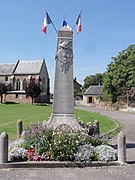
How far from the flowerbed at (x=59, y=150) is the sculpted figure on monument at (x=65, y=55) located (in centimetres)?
372

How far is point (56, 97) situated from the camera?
36.8 feet

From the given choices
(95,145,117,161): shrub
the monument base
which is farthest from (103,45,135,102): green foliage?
(95,145,117,161): shrub

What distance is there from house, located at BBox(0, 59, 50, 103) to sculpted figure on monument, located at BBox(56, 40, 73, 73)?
59778 mm

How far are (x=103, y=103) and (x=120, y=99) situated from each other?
7489mm

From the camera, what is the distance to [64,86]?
36.8 feet

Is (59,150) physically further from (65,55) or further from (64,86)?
(65,55)

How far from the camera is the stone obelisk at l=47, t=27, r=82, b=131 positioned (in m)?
11.0

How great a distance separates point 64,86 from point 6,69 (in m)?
72.5

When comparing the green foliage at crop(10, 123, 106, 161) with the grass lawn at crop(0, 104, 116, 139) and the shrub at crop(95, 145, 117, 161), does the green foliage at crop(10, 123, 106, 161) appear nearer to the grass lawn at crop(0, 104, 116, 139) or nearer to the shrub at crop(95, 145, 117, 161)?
the shrub at crop(95, 145, 117, 161)

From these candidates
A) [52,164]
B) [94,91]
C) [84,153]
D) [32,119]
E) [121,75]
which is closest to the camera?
[52,164]

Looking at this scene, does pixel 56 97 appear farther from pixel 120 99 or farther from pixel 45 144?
pixel 120 99

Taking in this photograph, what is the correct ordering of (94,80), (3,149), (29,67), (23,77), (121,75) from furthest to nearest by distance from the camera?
(94,80)
(29,67)
(23,77)
(121,75)
(3,149)

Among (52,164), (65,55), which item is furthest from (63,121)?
(52,164)

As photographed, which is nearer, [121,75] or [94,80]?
[121,75]
